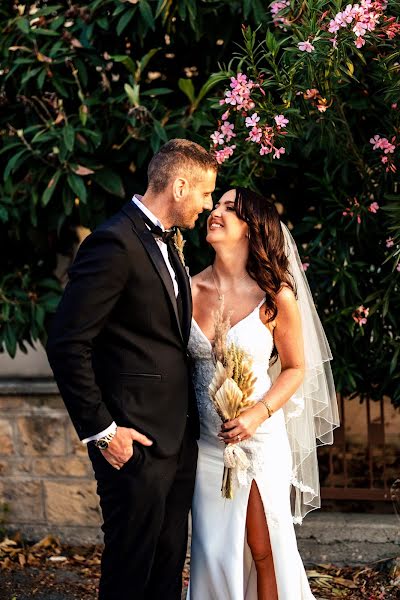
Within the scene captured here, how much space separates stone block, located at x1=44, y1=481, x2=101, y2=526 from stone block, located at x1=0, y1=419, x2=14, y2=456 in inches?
11.8

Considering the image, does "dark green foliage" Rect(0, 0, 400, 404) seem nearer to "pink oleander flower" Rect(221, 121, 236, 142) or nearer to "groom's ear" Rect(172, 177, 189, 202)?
"pink oleander flower" Rect(221, 121, 236, 142)

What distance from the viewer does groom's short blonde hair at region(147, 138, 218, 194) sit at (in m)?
3.17

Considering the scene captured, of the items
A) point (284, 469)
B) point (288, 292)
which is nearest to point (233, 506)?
point (284, 469)

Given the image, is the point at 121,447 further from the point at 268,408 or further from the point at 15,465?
the point at 15,465

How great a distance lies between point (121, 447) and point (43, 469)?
2.42 metres

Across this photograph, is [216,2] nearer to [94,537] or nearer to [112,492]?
[112,492]

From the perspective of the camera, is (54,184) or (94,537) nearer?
(54,184)

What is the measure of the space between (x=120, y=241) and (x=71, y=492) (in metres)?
2.69

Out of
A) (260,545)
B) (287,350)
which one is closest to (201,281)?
(287,350)

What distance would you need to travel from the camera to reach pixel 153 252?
3.12 m

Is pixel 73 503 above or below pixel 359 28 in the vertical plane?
below

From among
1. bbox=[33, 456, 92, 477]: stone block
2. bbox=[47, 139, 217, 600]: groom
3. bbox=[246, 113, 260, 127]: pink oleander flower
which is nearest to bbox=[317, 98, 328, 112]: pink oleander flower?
bbox=[246, 113, 260, 127]: pink oleander flower

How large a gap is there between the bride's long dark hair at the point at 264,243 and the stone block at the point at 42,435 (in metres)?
2.05

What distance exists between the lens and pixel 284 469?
12.0 feet
